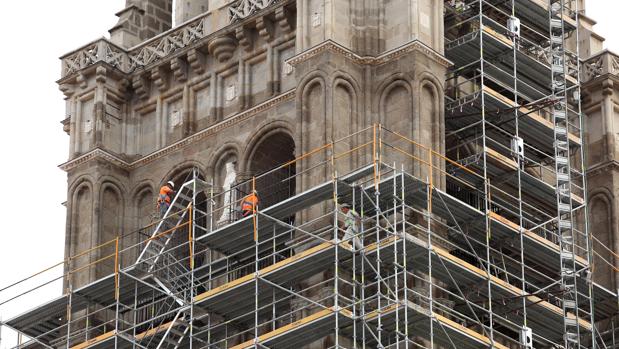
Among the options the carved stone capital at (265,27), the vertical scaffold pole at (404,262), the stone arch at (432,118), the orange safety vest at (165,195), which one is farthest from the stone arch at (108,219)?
the vertical scaffold pole at (404,262)

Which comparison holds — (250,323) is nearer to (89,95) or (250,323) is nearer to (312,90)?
(312,90)

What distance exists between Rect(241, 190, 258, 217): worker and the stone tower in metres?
1.63

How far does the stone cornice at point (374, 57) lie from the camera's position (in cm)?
7344

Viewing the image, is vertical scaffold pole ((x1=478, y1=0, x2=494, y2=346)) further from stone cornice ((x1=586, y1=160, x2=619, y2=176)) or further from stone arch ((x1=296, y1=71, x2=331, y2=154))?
stone cornice ((x1=586, y1=160, x2=619, y2=176))

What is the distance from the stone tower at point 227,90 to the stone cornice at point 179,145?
0.09 feet

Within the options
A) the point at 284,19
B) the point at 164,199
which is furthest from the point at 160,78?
the point at 164,199

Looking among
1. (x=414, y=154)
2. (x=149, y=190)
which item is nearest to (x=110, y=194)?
(x=149, y=190)

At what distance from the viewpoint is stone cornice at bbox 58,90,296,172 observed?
76875 millimetres

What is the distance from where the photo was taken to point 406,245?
224ft

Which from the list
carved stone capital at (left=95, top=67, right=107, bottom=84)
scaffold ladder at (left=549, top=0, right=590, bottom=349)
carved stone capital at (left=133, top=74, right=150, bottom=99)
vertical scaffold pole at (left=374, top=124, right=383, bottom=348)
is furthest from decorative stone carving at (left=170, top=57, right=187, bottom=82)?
vertical scaffold pole at (left=374, top=124, right=383, bottom=348)

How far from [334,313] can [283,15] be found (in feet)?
42.3

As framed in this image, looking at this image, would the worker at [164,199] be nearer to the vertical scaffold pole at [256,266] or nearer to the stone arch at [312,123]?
the stone arch at [312,123]

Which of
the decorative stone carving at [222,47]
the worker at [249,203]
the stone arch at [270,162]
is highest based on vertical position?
the decorative stone carving at [222,47]

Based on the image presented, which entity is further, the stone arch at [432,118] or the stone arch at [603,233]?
the stone arch at [603,233]
